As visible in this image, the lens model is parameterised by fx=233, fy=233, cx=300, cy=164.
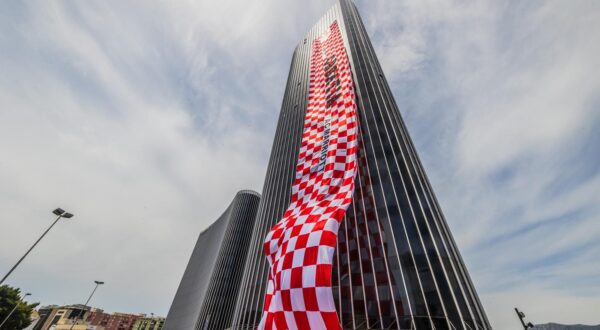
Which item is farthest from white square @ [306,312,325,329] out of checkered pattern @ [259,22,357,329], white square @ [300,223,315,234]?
white square @ [300,223,315,234]

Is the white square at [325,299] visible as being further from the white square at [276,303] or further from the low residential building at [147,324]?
the low residential building at [147,324]

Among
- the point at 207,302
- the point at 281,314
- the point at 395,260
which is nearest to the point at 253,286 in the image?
the point at 395,260

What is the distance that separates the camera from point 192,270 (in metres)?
76.5

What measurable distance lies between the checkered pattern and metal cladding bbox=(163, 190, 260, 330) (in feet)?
166

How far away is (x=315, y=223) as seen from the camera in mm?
7879

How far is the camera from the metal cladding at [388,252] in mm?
12016

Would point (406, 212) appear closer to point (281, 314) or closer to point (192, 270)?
point (281, 314)

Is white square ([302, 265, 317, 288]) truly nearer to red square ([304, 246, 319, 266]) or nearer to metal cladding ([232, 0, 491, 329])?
red square ([304, 246, 319, 266])

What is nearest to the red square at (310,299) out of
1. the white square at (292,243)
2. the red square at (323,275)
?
the red square at (323,275)

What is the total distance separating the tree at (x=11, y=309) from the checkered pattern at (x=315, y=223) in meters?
41.4

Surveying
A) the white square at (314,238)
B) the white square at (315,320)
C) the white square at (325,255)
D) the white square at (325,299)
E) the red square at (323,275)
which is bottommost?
the white square at (315,320)

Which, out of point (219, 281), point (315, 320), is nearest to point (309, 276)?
point (315, 320)

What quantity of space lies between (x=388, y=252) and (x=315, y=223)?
334 inches

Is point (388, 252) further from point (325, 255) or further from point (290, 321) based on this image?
point (290, 321)
